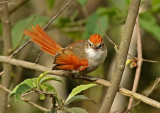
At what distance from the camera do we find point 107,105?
1779 millimetres

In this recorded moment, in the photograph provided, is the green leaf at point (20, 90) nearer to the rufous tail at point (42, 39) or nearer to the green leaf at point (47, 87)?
the green leaf at point (47, 87)

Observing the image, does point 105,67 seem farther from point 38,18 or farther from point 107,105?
point 107,105

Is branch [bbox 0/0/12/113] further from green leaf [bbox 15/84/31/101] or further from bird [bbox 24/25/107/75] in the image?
green leaf [bbox 15/84/31/101]

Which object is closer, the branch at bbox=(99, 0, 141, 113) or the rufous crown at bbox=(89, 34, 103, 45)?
the branch at bbox=(99, 0, 141, 113)

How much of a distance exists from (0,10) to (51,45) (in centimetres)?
55

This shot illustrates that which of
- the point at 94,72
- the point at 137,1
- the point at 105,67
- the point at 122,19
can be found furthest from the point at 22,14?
the point at 137,1

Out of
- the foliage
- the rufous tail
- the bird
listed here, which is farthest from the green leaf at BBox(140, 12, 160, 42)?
the foliage

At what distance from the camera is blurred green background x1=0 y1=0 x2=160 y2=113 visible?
11.8ft

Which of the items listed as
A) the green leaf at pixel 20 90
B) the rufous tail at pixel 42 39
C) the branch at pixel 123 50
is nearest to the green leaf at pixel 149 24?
the rufous tail at pixel 42 39

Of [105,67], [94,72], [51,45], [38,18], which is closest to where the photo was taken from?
[51,45]

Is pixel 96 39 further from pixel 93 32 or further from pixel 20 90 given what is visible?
pixel 20 90

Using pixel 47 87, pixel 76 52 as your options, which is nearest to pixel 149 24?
pixel 76 52

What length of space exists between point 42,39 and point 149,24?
1.36 m

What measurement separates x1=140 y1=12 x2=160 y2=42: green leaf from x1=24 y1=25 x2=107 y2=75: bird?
2.46ft
